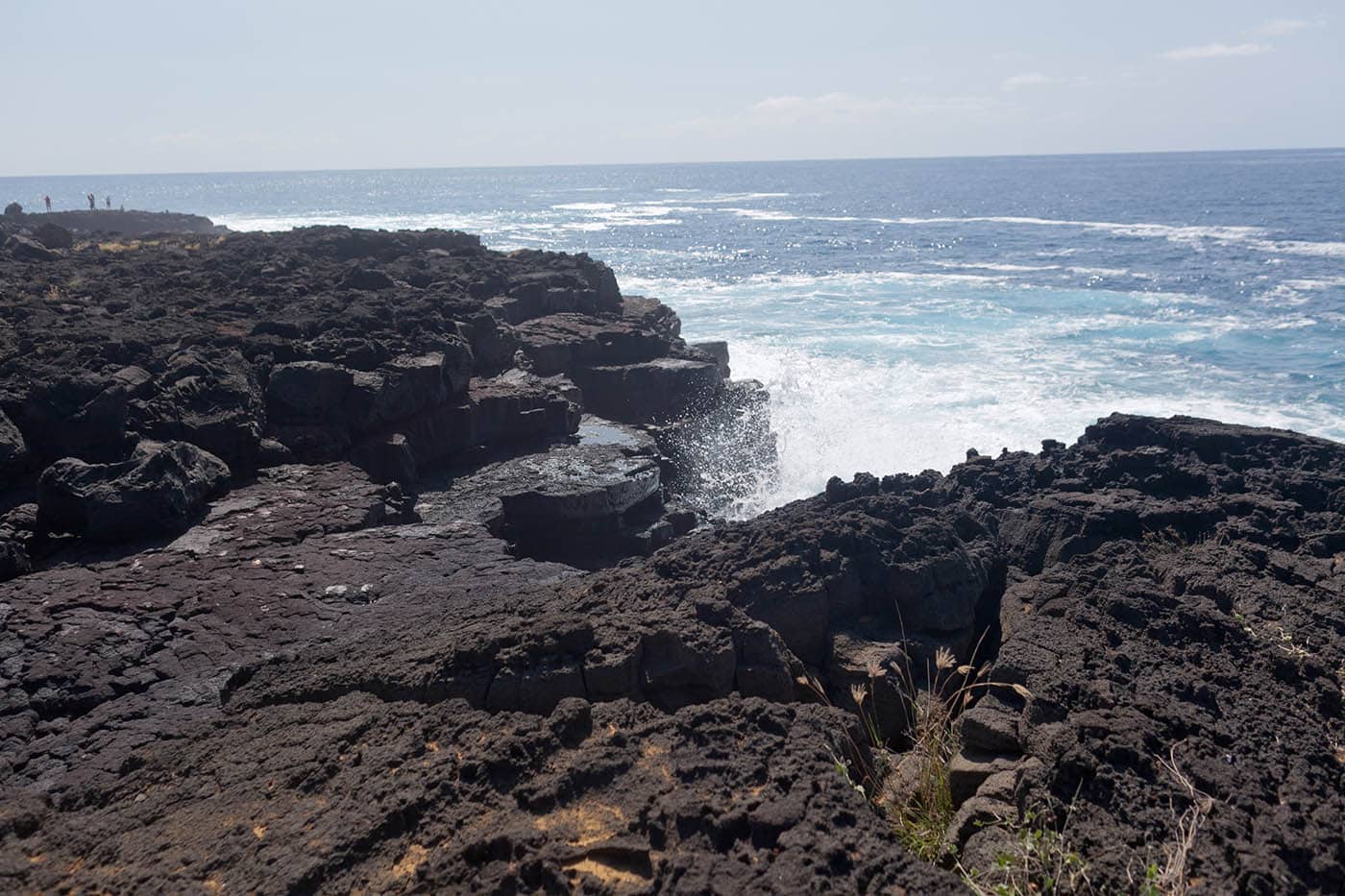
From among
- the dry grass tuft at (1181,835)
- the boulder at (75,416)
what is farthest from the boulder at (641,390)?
the dry grass tuft at (1181,835)

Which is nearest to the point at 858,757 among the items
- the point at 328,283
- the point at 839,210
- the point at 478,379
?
the point at 478,379

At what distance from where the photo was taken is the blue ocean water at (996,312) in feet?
57.7

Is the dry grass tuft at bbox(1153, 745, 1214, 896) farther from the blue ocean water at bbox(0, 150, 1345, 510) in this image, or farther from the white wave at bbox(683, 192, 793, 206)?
the white wave at bbox(683, 192, 793, 206)

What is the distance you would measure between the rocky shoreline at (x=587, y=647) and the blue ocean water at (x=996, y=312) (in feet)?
22.3

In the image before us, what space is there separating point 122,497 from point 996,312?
85.0 ft

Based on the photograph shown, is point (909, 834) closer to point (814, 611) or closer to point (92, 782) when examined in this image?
point (814, 611)

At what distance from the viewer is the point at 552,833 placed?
3.68 metres

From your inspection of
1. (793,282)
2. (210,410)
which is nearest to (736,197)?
(793,282)

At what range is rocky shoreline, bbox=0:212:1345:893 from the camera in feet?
12.3

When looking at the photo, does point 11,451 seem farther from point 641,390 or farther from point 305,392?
point 641,390

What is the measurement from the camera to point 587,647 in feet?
16.7

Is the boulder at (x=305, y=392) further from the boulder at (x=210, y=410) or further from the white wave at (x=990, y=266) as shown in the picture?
the white wave at (x=990, y=266)

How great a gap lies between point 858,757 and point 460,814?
1937 millimetres

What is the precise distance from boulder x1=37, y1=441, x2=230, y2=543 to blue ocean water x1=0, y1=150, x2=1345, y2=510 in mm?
8952
